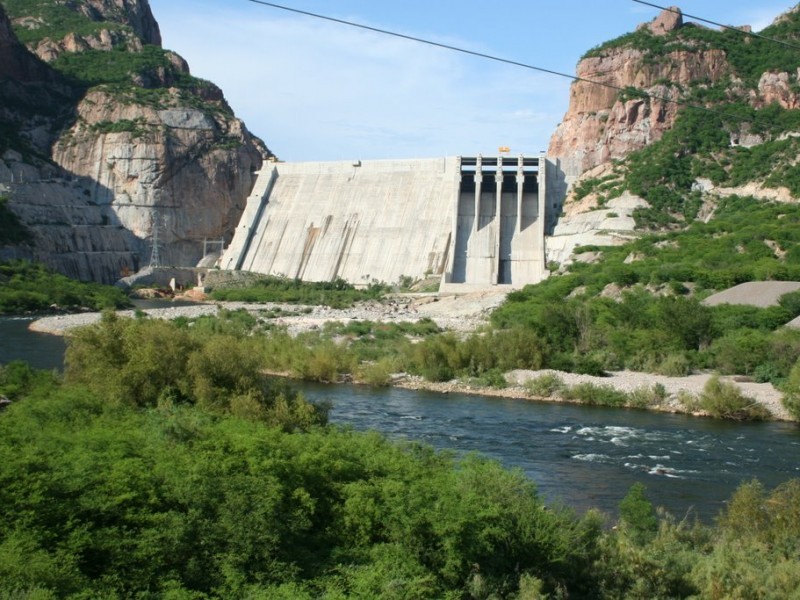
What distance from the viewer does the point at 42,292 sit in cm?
6028

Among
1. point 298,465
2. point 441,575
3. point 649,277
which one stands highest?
point 649,277

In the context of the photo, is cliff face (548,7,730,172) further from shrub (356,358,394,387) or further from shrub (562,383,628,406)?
shrub (562,383,628,406)

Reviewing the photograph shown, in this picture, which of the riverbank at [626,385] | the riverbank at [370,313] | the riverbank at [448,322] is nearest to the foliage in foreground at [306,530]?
the riverbank at [448,322]

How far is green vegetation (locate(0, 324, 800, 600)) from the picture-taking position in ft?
36.9

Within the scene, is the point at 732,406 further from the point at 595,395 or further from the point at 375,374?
the point at 375,374

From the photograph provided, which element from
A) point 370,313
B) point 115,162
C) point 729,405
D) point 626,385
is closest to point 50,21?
point 115,162

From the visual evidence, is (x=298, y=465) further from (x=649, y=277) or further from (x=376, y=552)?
(x=649, y=277)

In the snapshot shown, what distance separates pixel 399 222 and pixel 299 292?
981 cm

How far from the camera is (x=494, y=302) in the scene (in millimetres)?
55906

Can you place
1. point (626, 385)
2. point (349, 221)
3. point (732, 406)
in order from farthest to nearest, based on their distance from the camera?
1. point (349, 221)
2. point (626, 385)
3. point (732, 406)

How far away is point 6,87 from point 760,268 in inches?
2671

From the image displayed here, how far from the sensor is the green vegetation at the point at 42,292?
5794cm

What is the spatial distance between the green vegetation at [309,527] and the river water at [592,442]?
3696mm

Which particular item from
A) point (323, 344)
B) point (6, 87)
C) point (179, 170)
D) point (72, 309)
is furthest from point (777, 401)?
point (6, 87)
